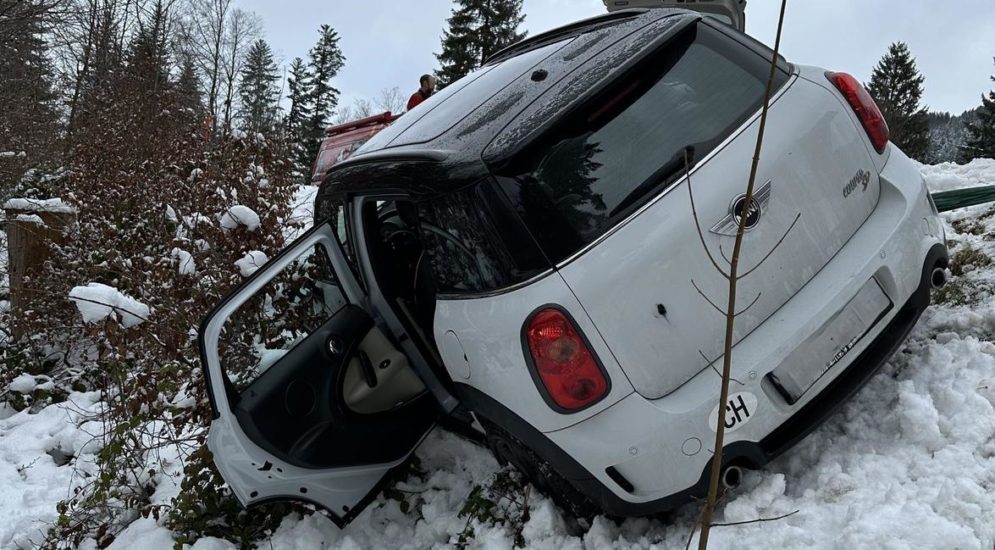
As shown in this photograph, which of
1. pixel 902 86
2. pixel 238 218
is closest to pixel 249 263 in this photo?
pixel 238 218

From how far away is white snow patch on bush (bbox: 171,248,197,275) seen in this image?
4848 millimetres

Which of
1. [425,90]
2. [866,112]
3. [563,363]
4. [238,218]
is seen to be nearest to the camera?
[563,363]

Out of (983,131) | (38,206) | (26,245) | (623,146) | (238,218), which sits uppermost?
(983,131)

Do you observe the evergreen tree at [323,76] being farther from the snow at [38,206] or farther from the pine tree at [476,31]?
the snow at [38,206]

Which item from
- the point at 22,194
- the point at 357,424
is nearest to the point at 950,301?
the point at 357,424

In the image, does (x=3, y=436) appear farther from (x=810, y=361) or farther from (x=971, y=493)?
(x=971, y=493)

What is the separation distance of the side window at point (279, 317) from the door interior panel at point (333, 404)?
0.12 metres

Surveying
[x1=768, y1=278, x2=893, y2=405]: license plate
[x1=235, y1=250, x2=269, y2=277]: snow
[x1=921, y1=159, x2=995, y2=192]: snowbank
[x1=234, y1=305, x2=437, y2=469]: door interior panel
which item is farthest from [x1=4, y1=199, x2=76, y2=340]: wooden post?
[x1=921, y1=159, x2=995, y2=192]: snowbank

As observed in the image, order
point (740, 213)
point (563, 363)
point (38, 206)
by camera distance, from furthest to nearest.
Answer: point (38, 206) < point (740, 213) < point (563, 363)

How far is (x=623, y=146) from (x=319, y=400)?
6.28 feet

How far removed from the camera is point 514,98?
2.62m

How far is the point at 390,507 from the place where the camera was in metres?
3.53

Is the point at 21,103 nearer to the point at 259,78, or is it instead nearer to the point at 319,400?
the point at 319,400

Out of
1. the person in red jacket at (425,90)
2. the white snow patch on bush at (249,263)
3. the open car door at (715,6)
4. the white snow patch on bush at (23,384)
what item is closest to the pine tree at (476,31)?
the person in red jacket at (425,90)
